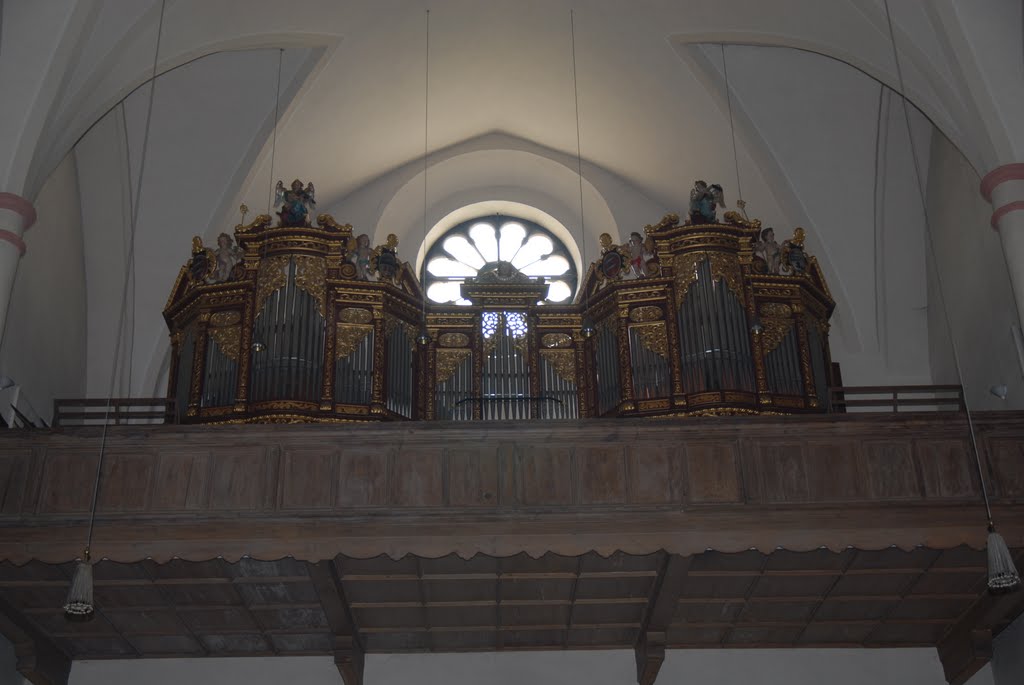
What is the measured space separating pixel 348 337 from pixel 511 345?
1.87 meters

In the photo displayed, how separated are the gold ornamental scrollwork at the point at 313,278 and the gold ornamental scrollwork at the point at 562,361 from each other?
8.13 feet

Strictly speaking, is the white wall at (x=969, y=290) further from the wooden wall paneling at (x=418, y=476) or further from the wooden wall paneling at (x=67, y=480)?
the wooden wall paneling at (x=67, y=480)

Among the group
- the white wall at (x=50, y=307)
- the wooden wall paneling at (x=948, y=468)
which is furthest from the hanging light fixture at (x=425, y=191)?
the wooden wall paneling at (x=948, y=468)

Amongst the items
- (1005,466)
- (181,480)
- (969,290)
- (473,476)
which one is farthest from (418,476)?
(969,290)

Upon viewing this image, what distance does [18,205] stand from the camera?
37.6ft

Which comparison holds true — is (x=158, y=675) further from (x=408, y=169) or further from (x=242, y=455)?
(x=408, y=169)

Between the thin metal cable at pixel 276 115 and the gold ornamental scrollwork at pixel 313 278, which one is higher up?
the thin metal cable at pixel 276 115

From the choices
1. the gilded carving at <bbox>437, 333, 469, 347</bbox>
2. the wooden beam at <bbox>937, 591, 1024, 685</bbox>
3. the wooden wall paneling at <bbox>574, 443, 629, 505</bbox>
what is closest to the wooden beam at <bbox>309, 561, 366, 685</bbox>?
the wooden wall paneling at <bbox>574, 443, 629, 505</bbox>

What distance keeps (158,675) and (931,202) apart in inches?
398

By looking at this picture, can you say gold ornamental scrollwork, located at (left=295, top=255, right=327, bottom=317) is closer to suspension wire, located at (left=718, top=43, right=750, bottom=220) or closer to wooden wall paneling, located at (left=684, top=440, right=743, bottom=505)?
wooden wall paneling, located at (left=684, top=440, right=743, bottom=505)

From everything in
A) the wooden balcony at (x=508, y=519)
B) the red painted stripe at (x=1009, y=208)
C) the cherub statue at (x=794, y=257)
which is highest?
the cherub statue at (x=794, y=257)

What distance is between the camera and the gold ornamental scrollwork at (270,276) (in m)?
13.4

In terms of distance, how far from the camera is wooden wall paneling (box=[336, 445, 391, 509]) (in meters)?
10.9

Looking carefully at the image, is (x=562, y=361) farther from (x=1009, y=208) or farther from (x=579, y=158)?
(x=1009, y=208)
